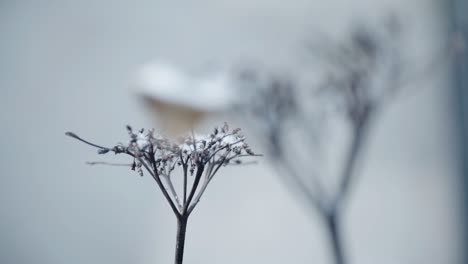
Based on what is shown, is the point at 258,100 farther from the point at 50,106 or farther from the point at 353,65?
the point at 50,106

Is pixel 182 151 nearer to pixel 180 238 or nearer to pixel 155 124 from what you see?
pixel 180 238

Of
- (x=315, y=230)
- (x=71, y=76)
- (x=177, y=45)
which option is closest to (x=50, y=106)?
(x=71, y=76)

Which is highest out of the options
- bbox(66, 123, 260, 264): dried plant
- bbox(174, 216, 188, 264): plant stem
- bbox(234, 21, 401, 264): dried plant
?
bbox(234, 21, 401, 264): dried plant

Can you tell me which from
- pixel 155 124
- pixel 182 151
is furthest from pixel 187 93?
pixel 182 151

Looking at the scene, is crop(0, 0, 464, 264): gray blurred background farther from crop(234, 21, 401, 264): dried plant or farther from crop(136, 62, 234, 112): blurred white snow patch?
crop(234, 21, 401, 264): dried plant

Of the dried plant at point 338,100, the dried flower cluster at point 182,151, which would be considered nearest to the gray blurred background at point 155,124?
the dried plant at point 338,100

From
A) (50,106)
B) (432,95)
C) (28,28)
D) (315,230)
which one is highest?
(432,95)

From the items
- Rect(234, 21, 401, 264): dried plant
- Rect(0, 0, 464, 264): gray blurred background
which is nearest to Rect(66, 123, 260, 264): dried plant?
Rect(234, 21, 401, 264): dried plant

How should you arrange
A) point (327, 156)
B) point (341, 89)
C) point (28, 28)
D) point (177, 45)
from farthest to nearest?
point (327, 156), point (177, 45), point (28, 28), point (341, 89)

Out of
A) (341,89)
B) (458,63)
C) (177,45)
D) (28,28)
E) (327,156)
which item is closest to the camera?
(341,89)
